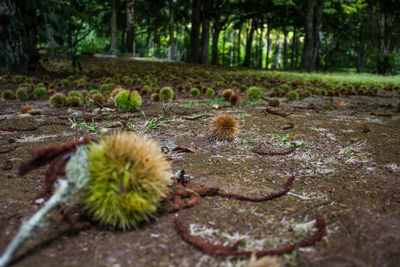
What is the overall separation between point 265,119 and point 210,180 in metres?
2.02

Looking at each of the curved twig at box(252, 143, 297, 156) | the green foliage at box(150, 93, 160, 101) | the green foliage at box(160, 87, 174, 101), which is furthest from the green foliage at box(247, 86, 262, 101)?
the curved twig at box(252, 143, 297, 156)

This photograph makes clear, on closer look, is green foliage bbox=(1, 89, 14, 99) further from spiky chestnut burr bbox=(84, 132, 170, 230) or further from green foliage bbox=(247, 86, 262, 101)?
spiky chestnut burr bbox=(84, 132, 170, 230)

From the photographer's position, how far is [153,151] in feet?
4.14

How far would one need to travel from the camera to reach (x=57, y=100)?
163 inches

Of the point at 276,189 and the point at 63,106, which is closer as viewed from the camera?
the point at 276,189

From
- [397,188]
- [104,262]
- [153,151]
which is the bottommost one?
[104,262]

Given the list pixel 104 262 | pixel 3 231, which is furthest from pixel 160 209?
pixel 3 231

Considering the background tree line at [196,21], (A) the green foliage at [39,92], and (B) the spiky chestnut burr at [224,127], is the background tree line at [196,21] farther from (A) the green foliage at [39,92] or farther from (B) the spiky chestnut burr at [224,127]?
(B) the spiky chestnut burr at [224,127]

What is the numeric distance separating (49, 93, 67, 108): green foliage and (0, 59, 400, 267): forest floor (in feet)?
3.60

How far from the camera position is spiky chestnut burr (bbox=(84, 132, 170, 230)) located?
116 centimetres

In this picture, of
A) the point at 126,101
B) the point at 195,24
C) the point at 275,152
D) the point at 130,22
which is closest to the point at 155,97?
the point at 126,101

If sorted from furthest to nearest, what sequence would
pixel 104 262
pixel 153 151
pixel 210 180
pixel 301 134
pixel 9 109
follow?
pixel 9 109 < pixel 301 134 < pixel 210 180 < pixel 153 151 < pixel 104 262

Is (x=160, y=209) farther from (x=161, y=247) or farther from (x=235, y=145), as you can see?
(x=235, y=145)

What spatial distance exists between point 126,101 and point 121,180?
2.74m
